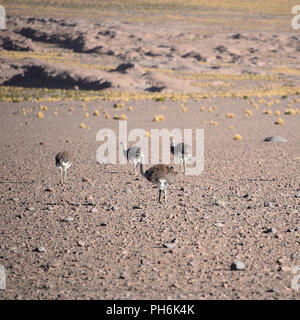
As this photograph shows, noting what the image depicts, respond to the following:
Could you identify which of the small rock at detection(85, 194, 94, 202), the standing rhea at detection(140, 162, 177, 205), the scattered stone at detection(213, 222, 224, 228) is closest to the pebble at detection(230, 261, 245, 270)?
the scattered stone at detection(213, 222, 224, 228)

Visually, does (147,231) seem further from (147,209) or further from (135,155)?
(135,155)

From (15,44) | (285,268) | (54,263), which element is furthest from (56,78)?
(285,268)

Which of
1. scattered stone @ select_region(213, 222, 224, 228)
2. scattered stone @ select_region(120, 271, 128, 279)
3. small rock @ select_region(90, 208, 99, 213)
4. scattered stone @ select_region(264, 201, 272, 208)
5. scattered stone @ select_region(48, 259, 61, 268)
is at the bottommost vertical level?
small rock @ select_region(90, 208, 99, 213)

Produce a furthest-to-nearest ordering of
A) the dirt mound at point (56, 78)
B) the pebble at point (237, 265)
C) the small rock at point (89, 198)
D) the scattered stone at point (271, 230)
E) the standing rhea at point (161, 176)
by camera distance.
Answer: the dirt mound at point (56, 78) < the small rock at point (89, 198) < the standing rhea at point (161, 176) < the scattered stone at point (271, 230) < the pebble at point (237, 265)

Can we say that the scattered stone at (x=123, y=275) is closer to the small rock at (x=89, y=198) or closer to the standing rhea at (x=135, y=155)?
the small rock at (x=89, y=198)

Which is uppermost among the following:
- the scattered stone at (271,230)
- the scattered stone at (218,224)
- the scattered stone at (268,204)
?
the scattered stone at (271,230)

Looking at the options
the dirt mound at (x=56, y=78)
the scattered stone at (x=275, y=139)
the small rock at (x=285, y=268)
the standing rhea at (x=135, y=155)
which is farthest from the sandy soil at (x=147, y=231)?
the dirt mound at (x=56, y=78)

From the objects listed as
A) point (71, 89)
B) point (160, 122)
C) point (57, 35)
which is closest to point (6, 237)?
point (160, 122)

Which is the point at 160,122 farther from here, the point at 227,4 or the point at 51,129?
the point at 227,4

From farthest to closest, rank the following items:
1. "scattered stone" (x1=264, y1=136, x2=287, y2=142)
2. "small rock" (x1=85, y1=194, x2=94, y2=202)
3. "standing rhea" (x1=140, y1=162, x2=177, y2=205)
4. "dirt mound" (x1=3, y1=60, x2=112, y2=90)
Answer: "dirt mound" (x1=3, y1=60, x2=112, y2=90)
"scattered stone" (x1=264, y1=136, x2=287, y2=142)
"small rock" (x1=85, y1=194, x2=94, y2=202)
"standing rhea" (x1=140, y1=162, x2=177, y2=205)

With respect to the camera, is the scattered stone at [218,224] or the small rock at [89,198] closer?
the scattered stone at [218,224]

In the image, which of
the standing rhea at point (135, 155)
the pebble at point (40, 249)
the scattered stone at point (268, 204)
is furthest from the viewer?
the standing rhea at point (135, 155)

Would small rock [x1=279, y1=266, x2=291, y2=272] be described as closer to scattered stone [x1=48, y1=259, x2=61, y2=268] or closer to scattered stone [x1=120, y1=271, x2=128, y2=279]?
scattered stone [x1=120, y1=271, x2=128, y2=279]
